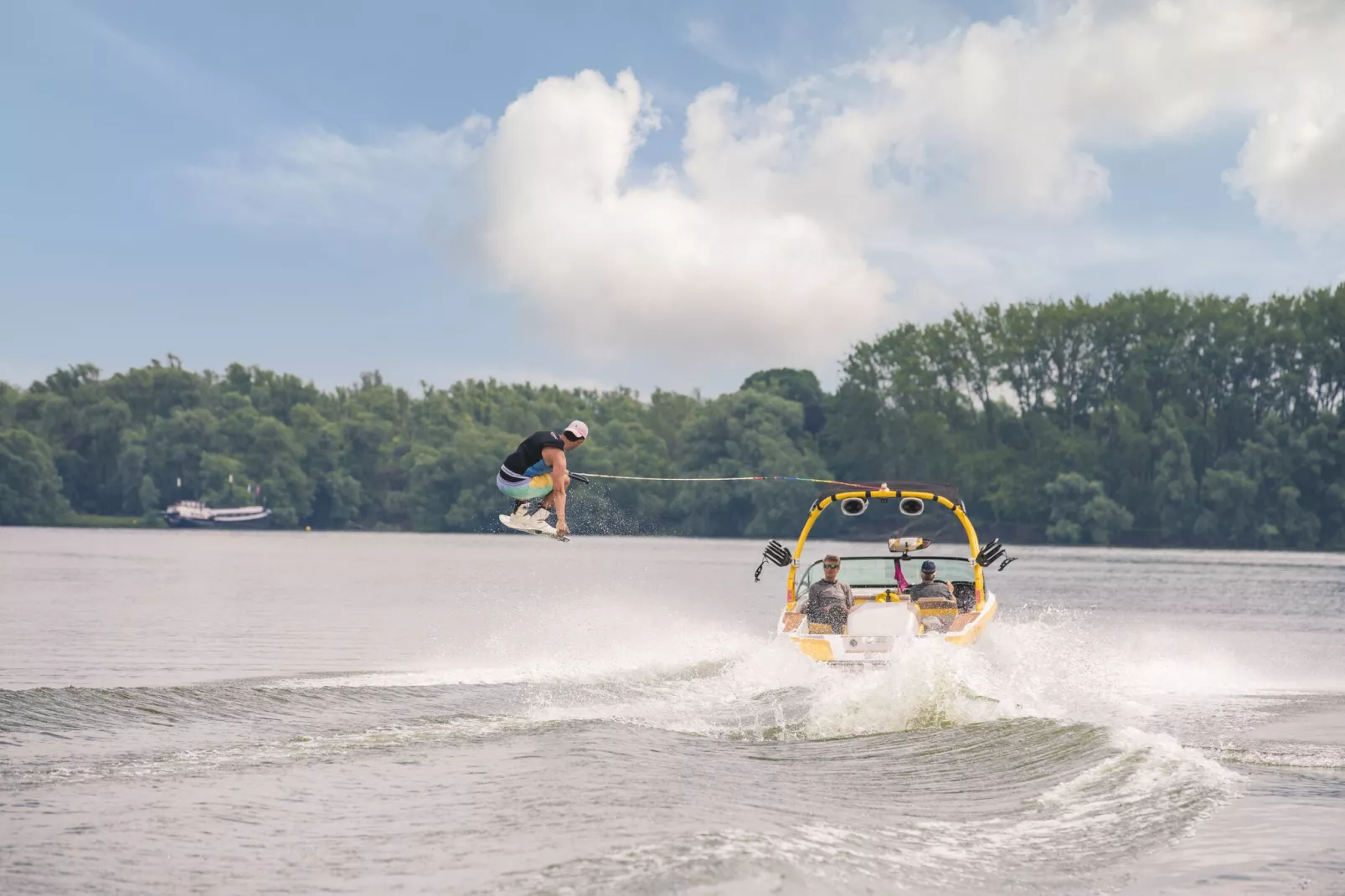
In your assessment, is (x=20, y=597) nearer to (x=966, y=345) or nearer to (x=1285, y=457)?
(x=1285, y=457)

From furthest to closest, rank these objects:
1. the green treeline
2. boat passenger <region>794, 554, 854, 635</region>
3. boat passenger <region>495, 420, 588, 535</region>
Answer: the green treeline
boat passenger <region>794, 554, 854, 635</region>
boat passenger <region>495, 420, 588, 535</region>

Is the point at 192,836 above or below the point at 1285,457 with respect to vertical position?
below

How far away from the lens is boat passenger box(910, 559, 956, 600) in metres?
22.2

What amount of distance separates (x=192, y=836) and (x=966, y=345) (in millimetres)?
122610

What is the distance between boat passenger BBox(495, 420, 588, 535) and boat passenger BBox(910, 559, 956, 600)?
6174 mm

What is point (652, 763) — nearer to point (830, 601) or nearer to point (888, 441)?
point (830, 601)

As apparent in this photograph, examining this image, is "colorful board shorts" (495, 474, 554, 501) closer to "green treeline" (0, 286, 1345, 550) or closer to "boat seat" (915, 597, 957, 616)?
"boat seat" (915, 597, 957, 616)

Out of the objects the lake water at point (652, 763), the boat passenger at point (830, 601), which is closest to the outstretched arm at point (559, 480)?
the lake water at point (652, 763)

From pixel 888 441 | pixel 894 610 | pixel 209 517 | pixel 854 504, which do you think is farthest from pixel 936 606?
pixel 209 517

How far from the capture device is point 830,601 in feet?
68.5

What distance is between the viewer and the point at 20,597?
39.8m

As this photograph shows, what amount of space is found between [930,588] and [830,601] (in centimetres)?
220

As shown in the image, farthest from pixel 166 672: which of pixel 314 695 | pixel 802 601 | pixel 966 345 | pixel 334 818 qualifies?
pixel 966 345

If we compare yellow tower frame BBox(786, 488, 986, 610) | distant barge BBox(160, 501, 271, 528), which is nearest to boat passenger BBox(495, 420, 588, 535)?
yellow tower frame BBox(786, 488, 986, 610)
